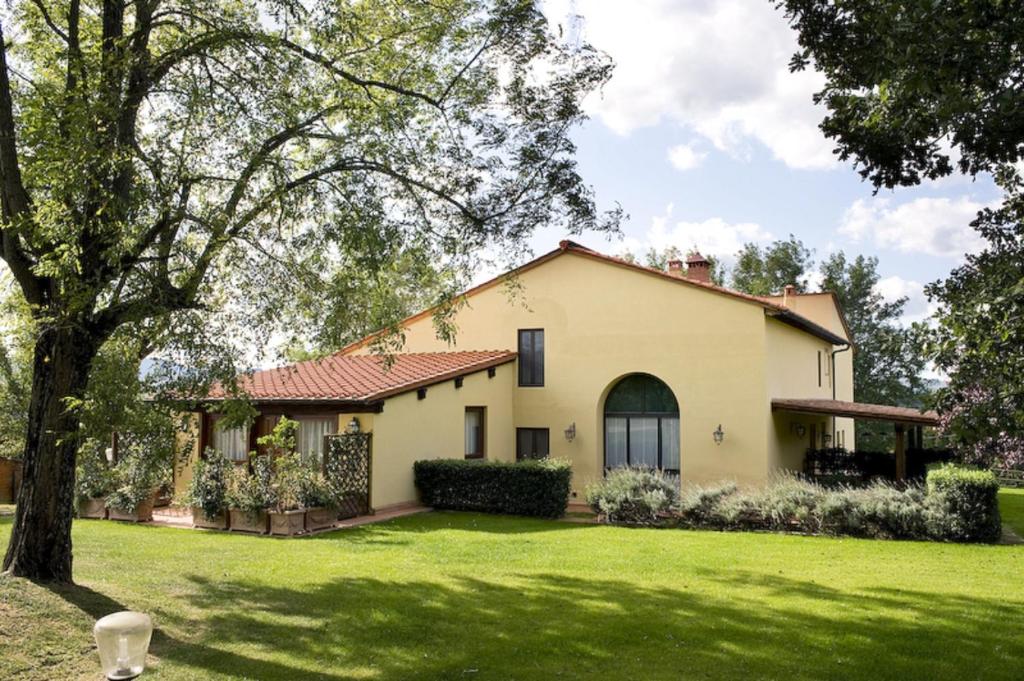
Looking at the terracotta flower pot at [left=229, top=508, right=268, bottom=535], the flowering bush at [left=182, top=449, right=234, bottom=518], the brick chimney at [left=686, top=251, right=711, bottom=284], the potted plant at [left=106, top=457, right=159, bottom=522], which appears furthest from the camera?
the brick chimney at [left=686, top=251, right=711, bottom=284]

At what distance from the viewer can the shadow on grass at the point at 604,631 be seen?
6984 millimetres

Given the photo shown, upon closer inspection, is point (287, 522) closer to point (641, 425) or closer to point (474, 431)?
point (474, 431)

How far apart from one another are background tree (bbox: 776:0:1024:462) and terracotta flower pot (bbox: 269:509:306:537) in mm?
10718

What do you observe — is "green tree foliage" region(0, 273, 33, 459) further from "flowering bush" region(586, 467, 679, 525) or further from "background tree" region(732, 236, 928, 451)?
"background tree" region(732, 236, 928, 451)

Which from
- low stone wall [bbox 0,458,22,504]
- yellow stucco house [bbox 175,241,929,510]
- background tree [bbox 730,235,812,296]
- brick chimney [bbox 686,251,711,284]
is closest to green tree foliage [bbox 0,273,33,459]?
low stone wall [bbox 0,458,22,504]

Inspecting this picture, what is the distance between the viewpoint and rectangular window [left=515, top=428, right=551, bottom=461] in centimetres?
2180

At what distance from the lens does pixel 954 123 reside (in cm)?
744

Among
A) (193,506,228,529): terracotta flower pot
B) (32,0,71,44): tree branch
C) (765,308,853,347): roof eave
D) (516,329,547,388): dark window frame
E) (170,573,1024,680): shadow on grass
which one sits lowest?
(170,573,1024,680): shadow on grass

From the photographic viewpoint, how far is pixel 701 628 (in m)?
8.24

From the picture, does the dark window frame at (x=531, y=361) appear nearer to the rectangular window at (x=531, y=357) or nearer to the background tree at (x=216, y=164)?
the rectangular window at (x=531, y=357)

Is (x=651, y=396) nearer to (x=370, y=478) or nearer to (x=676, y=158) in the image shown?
(x=370, y=478)

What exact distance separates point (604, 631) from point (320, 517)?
8.27m

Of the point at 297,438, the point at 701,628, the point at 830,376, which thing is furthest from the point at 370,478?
the point at 830,376

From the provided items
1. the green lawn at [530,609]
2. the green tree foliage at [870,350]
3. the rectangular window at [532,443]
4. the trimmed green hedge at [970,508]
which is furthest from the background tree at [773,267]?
the green lawn at [530,609]
